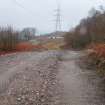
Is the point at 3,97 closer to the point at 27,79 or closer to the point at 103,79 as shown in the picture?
the point at 27,79

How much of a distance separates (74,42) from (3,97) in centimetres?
5491

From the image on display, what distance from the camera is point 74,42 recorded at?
2562 inches

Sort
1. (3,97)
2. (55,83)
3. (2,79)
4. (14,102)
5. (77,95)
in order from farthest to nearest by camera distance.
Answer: (2,79)
(55,83)
(77,95)
(3,97)
(14,102)

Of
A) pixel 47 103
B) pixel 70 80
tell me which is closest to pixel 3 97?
pixel 47 103

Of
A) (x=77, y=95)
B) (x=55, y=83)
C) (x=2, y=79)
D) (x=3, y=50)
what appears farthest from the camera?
(x=3, y=50)

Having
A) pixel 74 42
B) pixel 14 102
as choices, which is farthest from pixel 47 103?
pixel 74 42

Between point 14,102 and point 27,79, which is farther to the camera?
point 27,79

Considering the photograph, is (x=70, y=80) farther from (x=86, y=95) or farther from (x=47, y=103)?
(x=47, y=103)

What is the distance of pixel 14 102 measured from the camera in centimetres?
984

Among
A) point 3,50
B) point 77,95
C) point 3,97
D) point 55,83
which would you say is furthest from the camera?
point 3,50

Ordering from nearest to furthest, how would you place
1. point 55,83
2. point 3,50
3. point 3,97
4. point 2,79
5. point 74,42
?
point 3,97 → point 55,83 → point 2,79 → point 3,50 → point 74,42

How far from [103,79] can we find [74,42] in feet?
163

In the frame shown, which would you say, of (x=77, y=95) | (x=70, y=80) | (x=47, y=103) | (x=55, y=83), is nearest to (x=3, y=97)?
(x=47, y=103)

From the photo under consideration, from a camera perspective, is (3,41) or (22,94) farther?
(3,41)
